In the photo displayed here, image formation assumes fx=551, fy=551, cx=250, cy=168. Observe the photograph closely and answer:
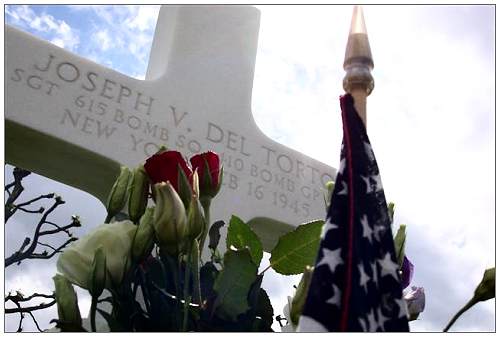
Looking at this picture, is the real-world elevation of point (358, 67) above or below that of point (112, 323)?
above

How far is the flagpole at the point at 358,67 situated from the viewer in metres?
0.50

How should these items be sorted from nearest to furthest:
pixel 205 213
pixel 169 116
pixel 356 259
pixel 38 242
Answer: pixel 356 259 → pixel 205 213 → pixel 169 116 → pixel 38 242

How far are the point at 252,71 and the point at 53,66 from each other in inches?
21.3

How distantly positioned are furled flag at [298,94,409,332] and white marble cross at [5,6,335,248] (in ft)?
2.58

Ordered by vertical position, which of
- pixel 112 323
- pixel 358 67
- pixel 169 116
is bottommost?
pixel 112 323

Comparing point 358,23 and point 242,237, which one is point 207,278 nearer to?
point 242,237

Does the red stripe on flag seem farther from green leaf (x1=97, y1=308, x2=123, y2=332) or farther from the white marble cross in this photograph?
the white marble cross

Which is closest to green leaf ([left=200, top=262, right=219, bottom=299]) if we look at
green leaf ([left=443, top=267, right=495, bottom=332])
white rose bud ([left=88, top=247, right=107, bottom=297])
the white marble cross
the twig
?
white rose bud ([left=88, top=247, right=107, bottom=297])

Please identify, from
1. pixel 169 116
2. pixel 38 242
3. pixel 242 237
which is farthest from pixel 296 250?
pixel 38 242

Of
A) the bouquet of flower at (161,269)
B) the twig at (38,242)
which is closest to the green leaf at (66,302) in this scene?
the bouquet of flower at (161,269)

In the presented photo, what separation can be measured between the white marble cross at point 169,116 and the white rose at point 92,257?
732mm

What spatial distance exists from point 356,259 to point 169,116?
0.94m

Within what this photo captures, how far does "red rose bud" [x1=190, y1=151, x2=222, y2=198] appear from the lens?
0.52 m

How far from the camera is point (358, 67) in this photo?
498mm
